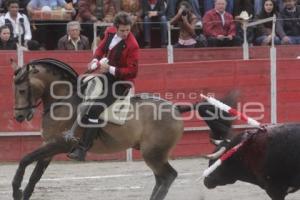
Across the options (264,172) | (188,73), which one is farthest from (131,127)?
(188,73)

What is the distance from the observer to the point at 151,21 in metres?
13.3

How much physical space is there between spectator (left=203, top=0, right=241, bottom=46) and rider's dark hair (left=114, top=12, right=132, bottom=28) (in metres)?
5.11

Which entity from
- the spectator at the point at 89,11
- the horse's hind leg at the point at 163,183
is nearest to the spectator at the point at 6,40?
the spectator at the point at 89,11

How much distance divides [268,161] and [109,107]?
7.79 ft

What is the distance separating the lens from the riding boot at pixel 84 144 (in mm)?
8555

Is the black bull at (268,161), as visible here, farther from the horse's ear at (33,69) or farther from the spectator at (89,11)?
the spectator at (89,11)

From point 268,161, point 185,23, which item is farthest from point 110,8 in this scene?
point 268,161

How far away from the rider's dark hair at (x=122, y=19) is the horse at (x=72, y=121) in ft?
2.40

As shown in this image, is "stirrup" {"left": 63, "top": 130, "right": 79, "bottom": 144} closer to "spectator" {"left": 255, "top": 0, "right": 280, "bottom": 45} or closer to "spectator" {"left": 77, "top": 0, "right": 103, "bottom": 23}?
"spectator" {"left": 77, "top": 0, "right": 103, "bottom": 23}

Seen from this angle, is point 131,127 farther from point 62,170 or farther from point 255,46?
point 255,46

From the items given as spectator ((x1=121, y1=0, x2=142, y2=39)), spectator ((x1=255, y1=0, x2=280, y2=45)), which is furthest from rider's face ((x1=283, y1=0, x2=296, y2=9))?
spectator ((x1=121, y1=0, x2=142, y2=39))

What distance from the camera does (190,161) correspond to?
12.2 m

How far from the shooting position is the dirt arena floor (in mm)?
9062

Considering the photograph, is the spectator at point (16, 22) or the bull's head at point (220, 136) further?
the spectator at point (16, 22)
